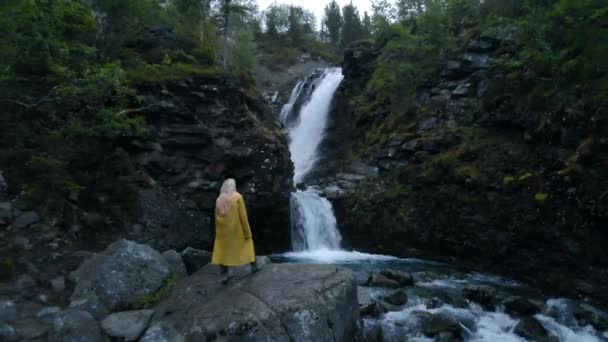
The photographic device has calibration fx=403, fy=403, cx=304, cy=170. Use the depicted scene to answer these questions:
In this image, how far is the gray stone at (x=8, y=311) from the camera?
19.2 feet

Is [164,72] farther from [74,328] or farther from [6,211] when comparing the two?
[74,328]

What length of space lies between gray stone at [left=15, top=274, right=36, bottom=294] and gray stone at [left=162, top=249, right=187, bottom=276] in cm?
225

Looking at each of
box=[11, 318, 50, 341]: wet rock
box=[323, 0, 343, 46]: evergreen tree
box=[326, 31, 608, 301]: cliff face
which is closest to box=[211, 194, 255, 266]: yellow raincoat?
box=[11, 318, 50, 341]: wet rock

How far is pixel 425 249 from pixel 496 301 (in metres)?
5.72

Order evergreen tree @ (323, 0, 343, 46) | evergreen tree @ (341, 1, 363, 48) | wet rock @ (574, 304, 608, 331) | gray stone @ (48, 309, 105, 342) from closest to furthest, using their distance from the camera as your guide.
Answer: gray stone @ (48, 309, 105, 342)
wet rock @ (574, 304, 608, 331)
evergreen tree @ (341, 1, 363, 48)
evergreen tree @ (323, 0, 343, 46)

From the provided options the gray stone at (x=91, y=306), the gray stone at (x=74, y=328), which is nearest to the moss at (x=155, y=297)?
the gray stone at (x=91, y=306)

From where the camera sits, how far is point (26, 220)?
8.65m

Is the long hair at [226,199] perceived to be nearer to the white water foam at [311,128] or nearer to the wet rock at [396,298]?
the wet rock at [396,298]

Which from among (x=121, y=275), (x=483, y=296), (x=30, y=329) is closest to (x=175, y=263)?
(x=121, y=275)

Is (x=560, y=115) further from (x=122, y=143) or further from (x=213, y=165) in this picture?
(x=122, y=143)

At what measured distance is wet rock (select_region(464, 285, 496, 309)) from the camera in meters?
10.2

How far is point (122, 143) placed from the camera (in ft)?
44.7

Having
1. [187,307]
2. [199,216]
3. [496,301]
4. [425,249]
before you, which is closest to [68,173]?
[199,216]

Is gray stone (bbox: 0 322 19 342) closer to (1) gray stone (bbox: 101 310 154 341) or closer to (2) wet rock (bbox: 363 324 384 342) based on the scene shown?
(1) gray stone (bbox: 101 310 154 341)
